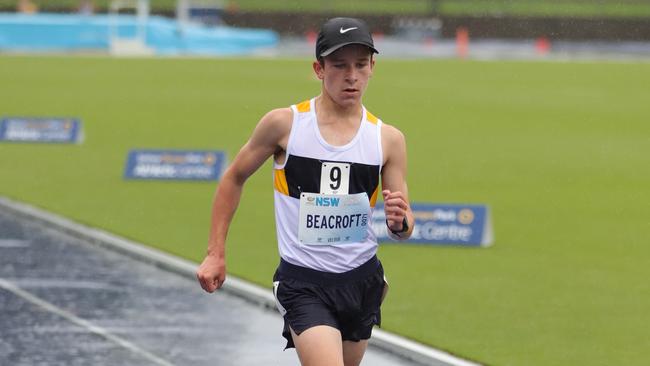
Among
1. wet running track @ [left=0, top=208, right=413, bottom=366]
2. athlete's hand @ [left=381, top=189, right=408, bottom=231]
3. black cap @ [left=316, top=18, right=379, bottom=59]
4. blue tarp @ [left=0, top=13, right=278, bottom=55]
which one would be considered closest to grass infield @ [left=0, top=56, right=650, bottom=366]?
wet running track @ [left=0, top=208, right=413, bottom=366]

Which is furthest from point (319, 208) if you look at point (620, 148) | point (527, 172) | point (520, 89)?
point (520, 89)

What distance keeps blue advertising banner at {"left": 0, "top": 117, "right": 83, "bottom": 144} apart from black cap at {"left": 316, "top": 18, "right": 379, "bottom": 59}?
65.7ft

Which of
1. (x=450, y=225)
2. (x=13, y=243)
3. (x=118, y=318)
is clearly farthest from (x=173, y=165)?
(x=118, y=318)

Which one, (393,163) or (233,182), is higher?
(393,163)

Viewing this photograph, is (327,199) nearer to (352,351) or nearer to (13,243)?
(352,351)

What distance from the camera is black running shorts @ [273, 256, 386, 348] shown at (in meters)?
6.63

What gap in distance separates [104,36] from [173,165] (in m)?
51.0

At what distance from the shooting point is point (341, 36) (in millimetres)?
6438

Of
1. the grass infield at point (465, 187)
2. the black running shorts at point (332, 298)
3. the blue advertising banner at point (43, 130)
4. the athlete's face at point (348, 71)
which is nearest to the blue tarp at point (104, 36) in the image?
the grass infield at point (465, 187)

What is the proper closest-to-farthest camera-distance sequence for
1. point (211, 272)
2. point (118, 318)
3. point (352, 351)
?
1. point (211, 272)
2. point (352, 351)
3. point (118, 318)

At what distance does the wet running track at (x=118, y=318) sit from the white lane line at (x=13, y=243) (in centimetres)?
22

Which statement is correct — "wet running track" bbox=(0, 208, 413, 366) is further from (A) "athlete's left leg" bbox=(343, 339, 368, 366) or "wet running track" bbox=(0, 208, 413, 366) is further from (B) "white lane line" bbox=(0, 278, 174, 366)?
(A) "athlete's left leg" bbox=(343, 339, 368, 366)

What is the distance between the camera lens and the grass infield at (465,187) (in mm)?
11266

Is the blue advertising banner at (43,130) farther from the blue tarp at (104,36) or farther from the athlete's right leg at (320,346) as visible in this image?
the blue tarp at (104,36)
